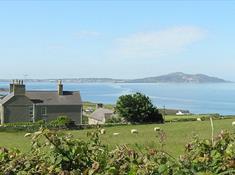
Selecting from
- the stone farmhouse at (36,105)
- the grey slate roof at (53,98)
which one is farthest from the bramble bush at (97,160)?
the grey slate roof at (53,98)

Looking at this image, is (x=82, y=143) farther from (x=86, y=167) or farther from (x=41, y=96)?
(x=41, y=96)

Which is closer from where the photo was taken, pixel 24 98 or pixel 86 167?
pixel 86 167

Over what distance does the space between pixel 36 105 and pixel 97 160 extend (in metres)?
68.5

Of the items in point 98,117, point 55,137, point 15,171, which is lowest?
point 98,117

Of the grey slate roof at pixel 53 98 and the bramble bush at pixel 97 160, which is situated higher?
the bramble bush at pixel 97 160

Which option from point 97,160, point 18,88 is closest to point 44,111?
point 18,88

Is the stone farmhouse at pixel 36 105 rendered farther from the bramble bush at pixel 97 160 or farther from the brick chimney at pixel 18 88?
the bramble bush at pixel 97 160

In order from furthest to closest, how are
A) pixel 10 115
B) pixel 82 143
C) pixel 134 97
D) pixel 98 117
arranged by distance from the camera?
pixel 98 117 < pixel 10 115 < pixel 134 97 < pixel 82 143

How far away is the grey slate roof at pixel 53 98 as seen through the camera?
71312 millimetres

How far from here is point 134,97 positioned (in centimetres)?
6384

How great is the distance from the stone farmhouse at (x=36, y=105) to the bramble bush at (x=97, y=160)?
6604 centimetres

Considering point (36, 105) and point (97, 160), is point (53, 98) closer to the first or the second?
point (36, 105)

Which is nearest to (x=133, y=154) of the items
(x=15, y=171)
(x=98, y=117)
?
(x=15, y=171)

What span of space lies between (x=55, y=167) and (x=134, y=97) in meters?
60.9
